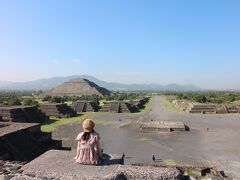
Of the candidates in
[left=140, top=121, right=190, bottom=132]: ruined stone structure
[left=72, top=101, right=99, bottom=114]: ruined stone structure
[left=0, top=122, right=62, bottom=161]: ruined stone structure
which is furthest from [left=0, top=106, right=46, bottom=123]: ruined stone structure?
[left=72, top=101, right=99, bottom=114]: ruined stone structure

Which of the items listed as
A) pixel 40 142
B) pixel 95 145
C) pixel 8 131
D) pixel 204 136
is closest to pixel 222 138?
pixel 204 136

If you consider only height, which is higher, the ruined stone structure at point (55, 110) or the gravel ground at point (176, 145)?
the ruined stone structure at point (55, 110)

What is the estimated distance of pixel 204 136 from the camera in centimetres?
3397

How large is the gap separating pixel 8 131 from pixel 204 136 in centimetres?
2451

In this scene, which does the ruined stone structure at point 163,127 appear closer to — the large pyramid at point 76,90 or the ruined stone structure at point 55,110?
the ruined stone structure at point 55,110

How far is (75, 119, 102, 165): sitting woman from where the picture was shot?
15.1 ft

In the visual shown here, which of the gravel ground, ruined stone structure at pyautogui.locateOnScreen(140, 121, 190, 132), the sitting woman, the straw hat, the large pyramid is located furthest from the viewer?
the large pyramid

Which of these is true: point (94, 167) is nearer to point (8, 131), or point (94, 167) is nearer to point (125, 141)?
point (8, 131)

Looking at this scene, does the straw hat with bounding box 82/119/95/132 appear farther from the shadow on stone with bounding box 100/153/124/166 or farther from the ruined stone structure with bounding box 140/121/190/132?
the ruined stone structure with bounding box 140/121/190/132

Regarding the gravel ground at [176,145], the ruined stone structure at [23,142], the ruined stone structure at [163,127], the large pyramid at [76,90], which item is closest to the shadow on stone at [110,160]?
the ruined stone structure at [23,142]

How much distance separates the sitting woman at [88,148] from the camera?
15.1 feet

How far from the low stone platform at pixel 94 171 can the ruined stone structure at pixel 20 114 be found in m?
32.9

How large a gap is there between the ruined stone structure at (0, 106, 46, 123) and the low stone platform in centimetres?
3287

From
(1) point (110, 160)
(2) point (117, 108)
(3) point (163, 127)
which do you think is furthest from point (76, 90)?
(1) point (110, 160)
